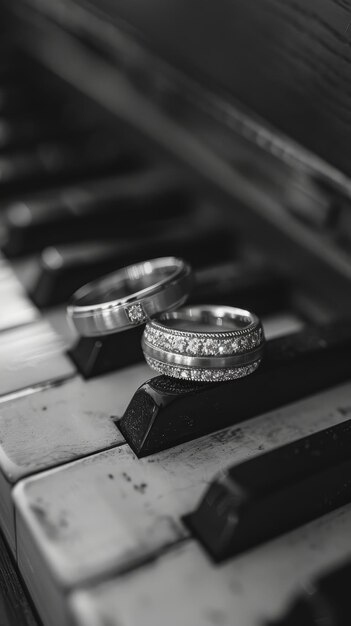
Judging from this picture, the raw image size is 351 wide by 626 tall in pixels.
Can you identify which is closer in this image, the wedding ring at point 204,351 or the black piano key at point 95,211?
the wedding ring at point 204,351

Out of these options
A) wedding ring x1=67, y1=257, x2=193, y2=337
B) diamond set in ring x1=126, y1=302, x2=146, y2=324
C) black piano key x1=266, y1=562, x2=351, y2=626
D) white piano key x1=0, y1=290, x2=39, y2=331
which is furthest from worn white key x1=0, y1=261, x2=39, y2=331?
black piano key x1=266, y1=562, x2=351, y2=626

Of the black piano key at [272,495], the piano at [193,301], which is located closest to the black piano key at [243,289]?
the piano at [193,301]

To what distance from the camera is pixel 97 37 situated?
144cm

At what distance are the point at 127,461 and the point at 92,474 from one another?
0.13 ft

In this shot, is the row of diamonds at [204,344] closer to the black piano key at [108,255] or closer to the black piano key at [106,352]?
the black piano key at [106,352]

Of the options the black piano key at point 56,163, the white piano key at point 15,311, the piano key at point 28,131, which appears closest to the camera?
the white piano key at point 15,311

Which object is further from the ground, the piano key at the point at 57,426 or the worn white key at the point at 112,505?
the worn white key at the point at 112,505

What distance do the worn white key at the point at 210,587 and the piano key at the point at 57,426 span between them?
0.57ft

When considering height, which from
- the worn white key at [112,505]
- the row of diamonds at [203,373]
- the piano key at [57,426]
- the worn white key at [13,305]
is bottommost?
the worn white key at [13,305]

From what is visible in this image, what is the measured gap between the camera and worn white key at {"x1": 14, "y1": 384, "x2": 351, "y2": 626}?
592 millimetres

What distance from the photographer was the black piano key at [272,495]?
59 centimetres

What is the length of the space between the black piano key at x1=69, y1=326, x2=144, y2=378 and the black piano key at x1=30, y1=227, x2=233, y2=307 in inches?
7.1

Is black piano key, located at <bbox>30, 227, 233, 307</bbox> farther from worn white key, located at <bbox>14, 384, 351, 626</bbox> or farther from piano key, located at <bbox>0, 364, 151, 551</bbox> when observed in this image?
worn white key, located at <bbox>14, 384, 351, 626</bbox>

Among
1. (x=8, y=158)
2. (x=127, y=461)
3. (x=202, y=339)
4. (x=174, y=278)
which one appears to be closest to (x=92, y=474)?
(x=127, y=461)
